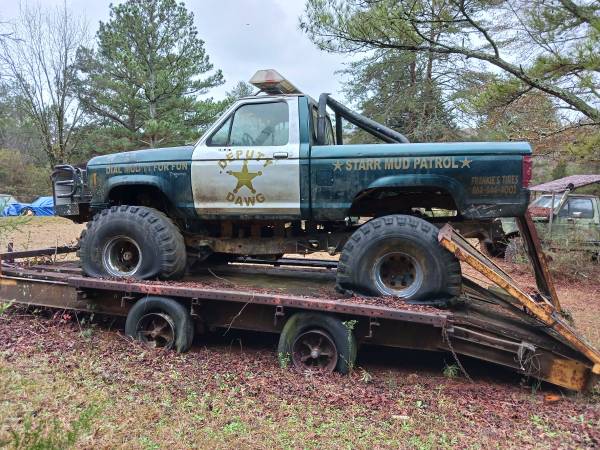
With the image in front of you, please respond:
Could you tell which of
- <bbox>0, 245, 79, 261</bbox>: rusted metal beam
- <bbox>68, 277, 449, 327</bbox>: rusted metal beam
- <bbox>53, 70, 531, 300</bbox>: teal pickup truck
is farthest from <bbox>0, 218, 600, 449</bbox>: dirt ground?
<bbox>0, 245, 79, 261</bbox>: rusted metal beam

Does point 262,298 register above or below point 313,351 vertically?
above

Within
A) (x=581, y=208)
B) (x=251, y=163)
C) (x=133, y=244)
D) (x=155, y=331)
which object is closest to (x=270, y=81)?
(x=251, y=163)

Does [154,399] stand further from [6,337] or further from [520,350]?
[520,350]

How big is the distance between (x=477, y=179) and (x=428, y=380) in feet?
5.89

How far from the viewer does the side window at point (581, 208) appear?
435 inches

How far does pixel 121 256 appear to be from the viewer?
527cm

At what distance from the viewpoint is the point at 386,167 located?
4.43 meters

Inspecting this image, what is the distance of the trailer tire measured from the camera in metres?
4.90

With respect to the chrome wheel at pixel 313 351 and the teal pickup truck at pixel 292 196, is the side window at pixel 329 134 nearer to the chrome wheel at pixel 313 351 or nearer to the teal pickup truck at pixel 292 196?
the teal pickup truck at pixel 292 196

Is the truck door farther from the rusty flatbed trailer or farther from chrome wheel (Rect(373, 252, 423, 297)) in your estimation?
chrome wheel (Rect(373, 252, 423, 297))

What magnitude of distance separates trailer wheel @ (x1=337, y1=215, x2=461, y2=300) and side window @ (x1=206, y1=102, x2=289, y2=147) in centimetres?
139

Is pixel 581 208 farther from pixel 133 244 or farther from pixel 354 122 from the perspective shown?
pixel 133 244

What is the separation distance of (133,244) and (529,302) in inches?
152

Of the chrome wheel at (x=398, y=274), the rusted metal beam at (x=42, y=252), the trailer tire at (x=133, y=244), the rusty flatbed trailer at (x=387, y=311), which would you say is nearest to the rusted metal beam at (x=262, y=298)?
the rusty flatbed trailer at (x=387, y=311)
